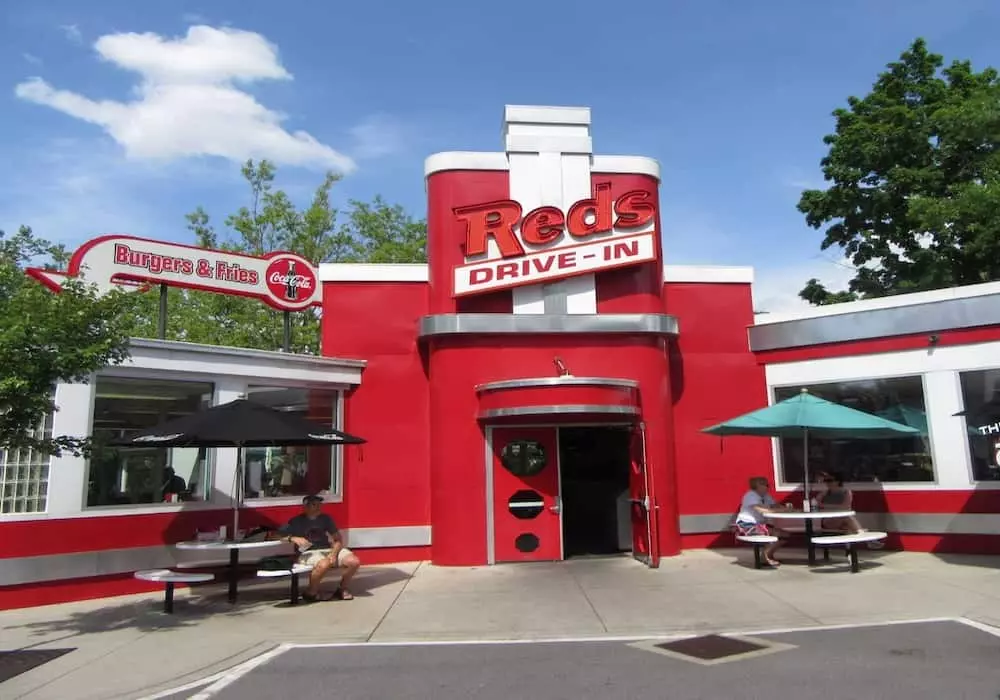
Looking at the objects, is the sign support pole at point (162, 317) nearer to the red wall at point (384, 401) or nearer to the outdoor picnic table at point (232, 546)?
the red wall at point (384, 401)

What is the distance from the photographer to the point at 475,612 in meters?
8.35

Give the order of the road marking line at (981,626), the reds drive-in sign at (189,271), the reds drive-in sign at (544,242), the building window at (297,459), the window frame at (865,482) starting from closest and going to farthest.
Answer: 1. the road marking line at (981,626)
2. the reds drive-in sign at (189,271)
3. the building window at (297,459)
4. the window frame at (865,482)
5. the reds drive-in sign at (544,242)

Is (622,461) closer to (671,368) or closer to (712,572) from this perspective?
(671,368)

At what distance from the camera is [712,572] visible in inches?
412

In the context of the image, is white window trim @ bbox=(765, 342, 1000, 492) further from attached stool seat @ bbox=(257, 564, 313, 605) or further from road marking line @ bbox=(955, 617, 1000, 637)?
attached stool seat @ bbox=(257, 564, 313, 605)

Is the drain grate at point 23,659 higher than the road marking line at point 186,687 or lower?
higher

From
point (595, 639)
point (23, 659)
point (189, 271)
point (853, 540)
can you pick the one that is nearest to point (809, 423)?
point (853, 540)

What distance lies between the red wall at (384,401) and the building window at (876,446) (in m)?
6.43

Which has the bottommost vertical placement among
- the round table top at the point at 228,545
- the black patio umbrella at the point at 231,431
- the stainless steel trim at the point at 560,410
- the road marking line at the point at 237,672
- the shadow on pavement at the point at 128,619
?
the road marking line at the point at 237,672

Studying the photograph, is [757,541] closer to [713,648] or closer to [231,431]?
[713,648]

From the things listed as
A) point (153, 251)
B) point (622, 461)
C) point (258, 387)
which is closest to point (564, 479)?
point (622, 461)

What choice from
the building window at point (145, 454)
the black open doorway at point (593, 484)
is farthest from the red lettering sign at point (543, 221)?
the building window at point (145, 454)

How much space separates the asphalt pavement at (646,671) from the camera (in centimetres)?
541

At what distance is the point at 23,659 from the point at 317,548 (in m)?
3.37
